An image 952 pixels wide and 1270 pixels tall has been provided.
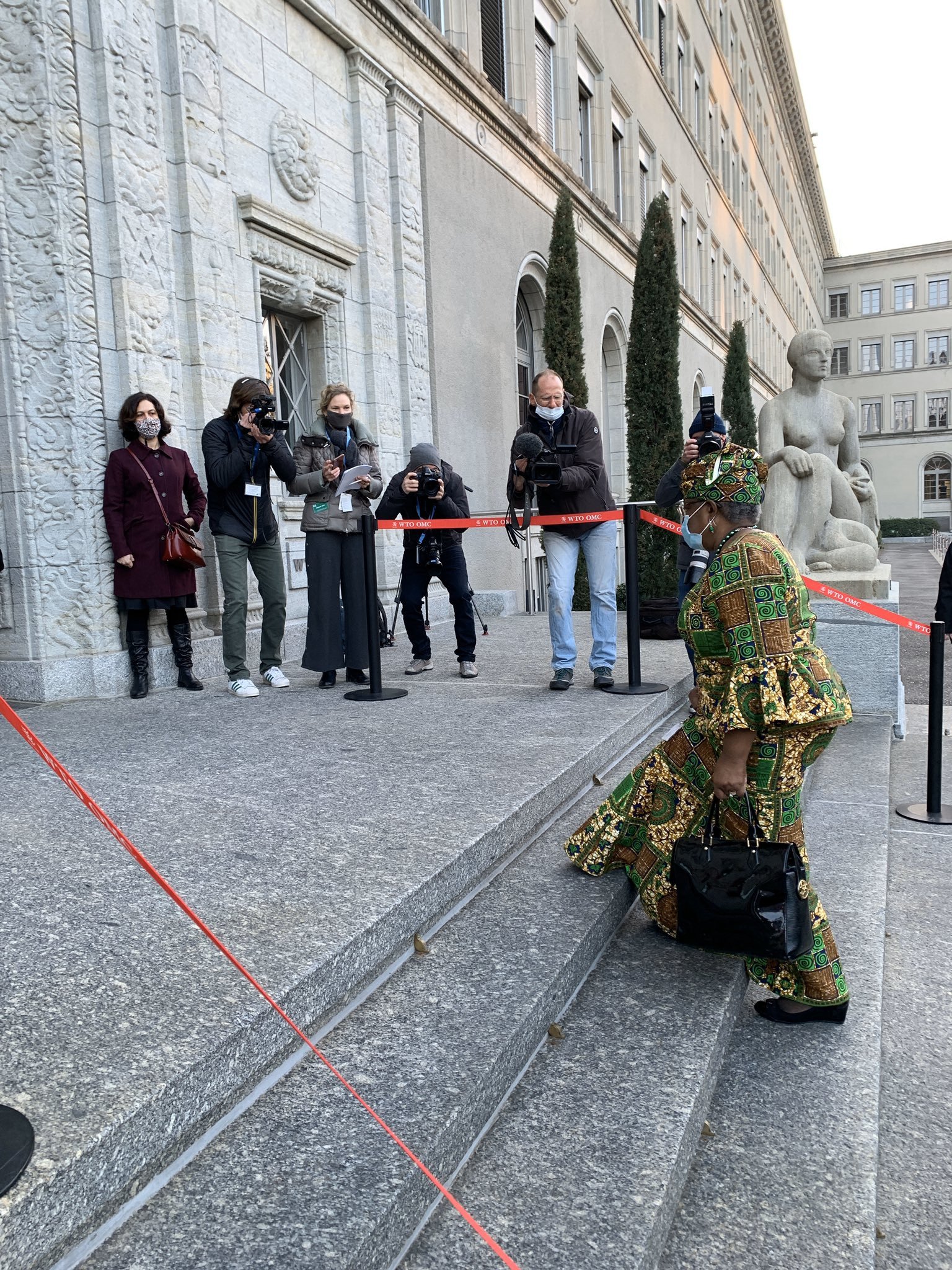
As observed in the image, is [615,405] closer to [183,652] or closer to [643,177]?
[643,177]

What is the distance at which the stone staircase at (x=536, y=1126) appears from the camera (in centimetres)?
171

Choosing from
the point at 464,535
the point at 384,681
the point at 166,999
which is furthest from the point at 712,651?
the point at 464,535

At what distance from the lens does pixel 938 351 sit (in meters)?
62.3

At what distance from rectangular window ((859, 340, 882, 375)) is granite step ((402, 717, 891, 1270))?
6863 centimetres

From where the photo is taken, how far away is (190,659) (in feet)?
20.9

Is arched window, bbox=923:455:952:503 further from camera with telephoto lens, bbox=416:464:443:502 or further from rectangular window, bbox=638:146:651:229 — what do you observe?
camera with telephoto lens, bbox=416:464:443:502

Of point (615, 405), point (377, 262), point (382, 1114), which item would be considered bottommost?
point (382, 1114)

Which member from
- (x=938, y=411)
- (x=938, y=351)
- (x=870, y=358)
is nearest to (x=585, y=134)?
(x=938, y=411)

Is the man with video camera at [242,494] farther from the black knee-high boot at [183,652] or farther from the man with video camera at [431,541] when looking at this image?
the man with video camera at [431,541]

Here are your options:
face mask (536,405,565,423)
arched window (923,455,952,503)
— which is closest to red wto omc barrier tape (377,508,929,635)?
face mask (536,405,565,423)

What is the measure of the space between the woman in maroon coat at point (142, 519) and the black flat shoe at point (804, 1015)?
176 inches

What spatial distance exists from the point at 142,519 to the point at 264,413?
1.02 meters

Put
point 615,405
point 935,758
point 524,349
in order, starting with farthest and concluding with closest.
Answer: point 615,405
point 524,349
point 935,758

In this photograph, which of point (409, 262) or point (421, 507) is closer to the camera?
point (421, 507)
